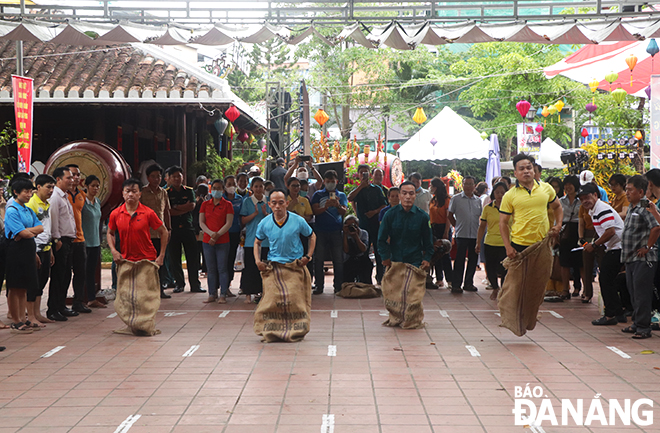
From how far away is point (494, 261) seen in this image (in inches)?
437

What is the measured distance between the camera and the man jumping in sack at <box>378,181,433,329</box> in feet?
27.6

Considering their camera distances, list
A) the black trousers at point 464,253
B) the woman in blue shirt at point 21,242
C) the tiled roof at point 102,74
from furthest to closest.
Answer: the tiled roof at point 102,74, the black trousers at point 464,253, the woman in blue shirt at point 21,242

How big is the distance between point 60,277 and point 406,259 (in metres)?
4.53

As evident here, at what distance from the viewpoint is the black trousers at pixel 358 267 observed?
11.6 meters

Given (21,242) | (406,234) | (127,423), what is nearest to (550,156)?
(406,234)

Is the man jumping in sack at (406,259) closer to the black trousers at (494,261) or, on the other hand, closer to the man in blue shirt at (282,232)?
the man in blue shirt at (282,232)

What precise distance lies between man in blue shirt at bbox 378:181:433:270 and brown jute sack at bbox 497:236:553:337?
3.77 ft

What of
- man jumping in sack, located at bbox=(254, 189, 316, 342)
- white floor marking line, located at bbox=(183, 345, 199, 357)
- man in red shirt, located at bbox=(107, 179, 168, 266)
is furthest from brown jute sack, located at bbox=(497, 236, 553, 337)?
man in red shirt, located at bbox=(107, 179, 168, 266)

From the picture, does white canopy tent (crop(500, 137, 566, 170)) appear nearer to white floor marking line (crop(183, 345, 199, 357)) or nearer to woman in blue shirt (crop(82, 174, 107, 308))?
woman in blue shirt (crop(82, 174, 107, 308))

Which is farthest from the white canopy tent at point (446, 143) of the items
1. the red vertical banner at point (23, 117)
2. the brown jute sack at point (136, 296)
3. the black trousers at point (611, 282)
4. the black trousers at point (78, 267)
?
the brown jute sack at point (136, 296)

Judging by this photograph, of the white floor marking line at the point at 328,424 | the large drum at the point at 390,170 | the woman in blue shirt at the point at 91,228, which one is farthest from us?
the large drum at the point at 390,170

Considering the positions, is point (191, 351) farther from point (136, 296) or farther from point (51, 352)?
point (51, 352)

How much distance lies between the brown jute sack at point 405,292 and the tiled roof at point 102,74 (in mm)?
7783

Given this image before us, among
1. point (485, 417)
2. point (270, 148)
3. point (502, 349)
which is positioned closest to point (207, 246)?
point (502, 349)
